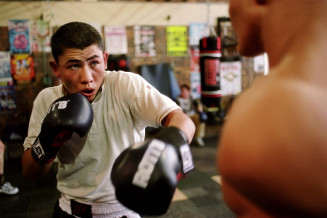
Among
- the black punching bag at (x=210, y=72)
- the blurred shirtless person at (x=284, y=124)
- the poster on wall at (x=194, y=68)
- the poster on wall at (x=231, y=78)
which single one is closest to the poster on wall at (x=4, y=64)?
the poster on wall at (x=194, y=68)

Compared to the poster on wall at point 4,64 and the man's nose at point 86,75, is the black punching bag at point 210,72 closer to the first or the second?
the man's nose at point 86,75

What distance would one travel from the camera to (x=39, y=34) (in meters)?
4.82

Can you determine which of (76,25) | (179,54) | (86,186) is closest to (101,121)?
(86,186)

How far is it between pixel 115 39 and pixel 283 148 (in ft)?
16.6

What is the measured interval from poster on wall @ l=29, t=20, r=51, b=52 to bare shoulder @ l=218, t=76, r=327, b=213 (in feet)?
16.4

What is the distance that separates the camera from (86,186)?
4.09ft

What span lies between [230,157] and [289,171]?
97 mm

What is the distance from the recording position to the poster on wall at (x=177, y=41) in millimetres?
5547

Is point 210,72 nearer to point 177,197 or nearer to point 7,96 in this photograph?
point 177,197

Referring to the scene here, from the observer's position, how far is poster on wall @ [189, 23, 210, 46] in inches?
223

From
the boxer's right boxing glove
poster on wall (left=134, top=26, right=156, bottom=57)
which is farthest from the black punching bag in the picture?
poster on wall (left=134, top=26, right=156, bottom=57)

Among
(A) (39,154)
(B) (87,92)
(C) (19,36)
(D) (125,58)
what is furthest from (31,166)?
(C) (19,36)

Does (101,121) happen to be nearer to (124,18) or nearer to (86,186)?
(86,186)

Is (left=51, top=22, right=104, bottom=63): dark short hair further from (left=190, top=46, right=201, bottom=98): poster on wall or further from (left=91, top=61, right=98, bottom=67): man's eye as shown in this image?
(left=190, top=46, right=201, bottom=98): poster on wall
